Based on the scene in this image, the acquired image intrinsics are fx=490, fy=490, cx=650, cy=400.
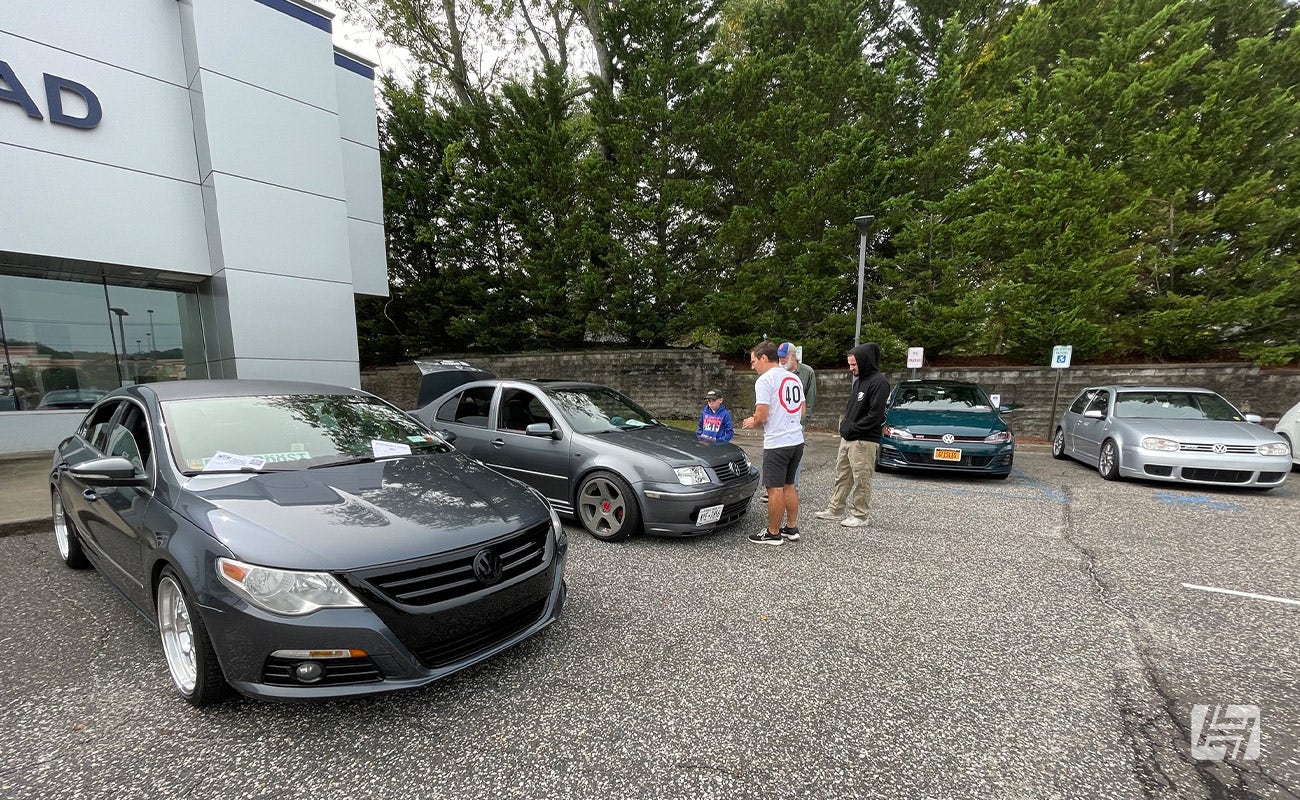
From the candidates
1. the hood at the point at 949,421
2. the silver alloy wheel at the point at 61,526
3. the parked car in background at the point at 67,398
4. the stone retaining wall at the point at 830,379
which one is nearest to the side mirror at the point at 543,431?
the silver alloy wheel at the point at 61,526

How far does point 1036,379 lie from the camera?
11258mm

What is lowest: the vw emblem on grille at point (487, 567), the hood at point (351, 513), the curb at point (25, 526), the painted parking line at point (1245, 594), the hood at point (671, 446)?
the painted parking line at point (1245, 594)

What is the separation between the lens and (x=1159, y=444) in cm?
618

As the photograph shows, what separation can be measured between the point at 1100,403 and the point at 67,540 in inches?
470

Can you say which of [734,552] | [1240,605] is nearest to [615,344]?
[734,552]

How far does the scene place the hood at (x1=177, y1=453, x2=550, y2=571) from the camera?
1947mm

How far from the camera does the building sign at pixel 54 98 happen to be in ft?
23.8

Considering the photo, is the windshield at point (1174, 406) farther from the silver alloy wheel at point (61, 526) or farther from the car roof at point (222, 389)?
the silver alloy wheel at point (61, 526)

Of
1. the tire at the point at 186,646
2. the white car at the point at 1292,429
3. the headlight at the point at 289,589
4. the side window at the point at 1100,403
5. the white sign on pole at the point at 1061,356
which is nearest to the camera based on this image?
the headlight at the point at 289,589

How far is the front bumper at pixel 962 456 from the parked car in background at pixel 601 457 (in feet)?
10.4

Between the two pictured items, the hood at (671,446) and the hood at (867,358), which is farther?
the hood at (867,358)

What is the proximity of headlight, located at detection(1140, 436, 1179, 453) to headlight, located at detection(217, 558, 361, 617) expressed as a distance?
8.63m

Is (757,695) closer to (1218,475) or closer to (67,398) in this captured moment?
(1218,475)

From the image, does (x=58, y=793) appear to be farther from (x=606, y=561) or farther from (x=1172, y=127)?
(x=1172, y=127)
